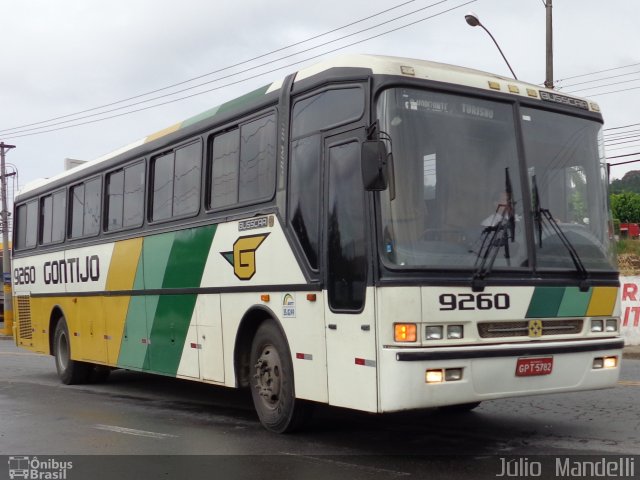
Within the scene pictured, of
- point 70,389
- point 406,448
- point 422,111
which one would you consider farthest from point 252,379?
point 70,389

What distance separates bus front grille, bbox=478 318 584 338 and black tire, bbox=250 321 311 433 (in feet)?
6.41

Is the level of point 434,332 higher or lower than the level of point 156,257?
lower

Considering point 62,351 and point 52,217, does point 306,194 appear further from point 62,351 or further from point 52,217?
point 52,217

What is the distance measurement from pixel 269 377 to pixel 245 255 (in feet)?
4.13

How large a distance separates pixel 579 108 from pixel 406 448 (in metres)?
3.54

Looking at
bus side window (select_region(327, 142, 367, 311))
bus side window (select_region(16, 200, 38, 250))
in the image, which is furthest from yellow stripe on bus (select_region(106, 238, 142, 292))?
bus side window (select_region(327, 142, 367, 311))

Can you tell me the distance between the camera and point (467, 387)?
6508mm

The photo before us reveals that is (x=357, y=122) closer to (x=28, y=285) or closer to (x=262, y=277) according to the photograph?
(x=262, y=277)

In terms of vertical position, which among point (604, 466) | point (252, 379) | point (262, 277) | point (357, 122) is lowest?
point (604, 466)

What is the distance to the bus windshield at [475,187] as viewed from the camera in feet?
21.6

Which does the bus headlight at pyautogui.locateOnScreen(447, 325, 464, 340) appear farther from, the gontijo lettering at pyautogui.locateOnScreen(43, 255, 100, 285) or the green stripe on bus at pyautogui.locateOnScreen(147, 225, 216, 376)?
the gontijo lettering at pyautogui.locateOnScreen(43, 255, 100, 285)

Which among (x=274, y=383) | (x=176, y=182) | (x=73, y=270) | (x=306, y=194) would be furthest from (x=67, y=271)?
(x=306, y=194)

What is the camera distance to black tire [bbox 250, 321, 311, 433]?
7.77 metres

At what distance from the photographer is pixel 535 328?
693 centimetres
